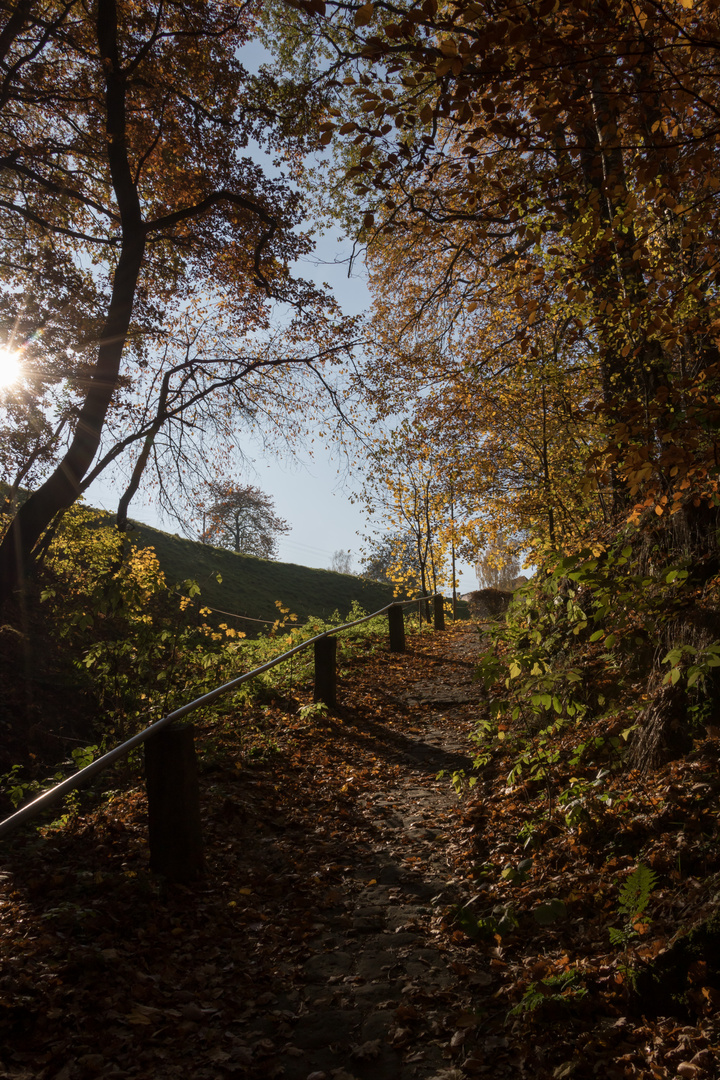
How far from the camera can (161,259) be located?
40.8 ft

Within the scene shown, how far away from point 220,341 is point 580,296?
1258 centimetres

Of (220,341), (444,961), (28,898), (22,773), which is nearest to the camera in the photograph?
(444,961)

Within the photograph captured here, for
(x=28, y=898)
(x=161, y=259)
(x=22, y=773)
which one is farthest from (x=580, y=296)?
(x=161, y=259)

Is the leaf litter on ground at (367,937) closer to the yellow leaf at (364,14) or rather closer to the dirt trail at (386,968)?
the dirt trail at (386,968)

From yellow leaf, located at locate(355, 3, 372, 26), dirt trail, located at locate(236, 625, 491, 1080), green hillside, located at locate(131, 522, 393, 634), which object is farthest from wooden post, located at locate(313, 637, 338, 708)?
green hillside, located at locate(131, 522, 393, 634)

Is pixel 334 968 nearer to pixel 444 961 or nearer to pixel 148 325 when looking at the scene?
pixel 444 961

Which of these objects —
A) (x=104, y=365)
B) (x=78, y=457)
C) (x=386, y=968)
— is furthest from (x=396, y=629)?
(x=386, y=968)

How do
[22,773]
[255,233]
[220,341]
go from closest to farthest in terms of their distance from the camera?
[22,773] < [255,233] < [220,341]

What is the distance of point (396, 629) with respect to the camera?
39.0 feet

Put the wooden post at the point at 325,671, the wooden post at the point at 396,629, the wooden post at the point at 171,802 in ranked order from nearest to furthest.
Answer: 1. the wooden post at the point at 171,802
2. the wooden post at the point at 325,671
3. the wooden post at the point at 396,629

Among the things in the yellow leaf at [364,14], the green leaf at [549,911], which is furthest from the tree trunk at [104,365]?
the green leaf at [549,911]

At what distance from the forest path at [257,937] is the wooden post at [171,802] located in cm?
14

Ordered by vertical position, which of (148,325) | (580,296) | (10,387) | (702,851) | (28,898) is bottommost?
(28,898)

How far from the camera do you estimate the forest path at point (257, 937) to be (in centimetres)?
250
